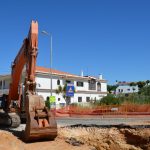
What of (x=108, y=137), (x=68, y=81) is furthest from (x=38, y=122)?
(x=68, y=81)

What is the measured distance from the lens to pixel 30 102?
52.9 feet

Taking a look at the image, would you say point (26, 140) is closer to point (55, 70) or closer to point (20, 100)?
point (20, 100)

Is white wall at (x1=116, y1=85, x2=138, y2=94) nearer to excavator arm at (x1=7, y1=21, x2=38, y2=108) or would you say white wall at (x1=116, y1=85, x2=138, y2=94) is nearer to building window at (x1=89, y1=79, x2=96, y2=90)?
building window at (x1=89, y1=79, x2=96, y2=90)

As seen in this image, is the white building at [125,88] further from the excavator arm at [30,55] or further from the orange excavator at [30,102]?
the excavator arm at [30,55]

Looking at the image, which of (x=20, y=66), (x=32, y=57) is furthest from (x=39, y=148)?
(x=20, y=66)

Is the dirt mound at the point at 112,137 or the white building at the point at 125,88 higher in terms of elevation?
the white building at the point at 125,88

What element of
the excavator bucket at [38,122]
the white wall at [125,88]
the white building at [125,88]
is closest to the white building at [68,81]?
the excavator bucket at [38,122]

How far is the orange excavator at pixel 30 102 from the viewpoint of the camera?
15648 millimetres

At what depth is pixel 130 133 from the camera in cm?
2003

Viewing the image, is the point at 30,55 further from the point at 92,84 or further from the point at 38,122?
the point at 92,84

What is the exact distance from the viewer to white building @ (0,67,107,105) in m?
62.9

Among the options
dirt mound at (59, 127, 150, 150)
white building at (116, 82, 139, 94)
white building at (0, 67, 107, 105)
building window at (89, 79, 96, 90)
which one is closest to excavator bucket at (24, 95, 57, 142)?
dirt mound at (59, 127, 150, 150)

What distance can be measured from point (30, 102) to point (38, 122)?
37.5 inches

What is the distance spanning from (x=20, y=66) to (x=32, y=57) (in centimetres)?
269
